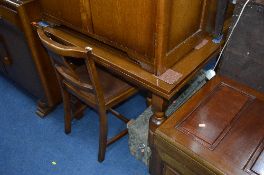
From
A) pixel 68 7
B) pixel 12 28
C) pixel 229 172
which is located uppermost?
pixel 68 7

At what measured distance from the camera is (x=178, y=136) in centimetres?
119

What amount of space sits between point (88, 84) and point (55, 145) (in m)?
0.70

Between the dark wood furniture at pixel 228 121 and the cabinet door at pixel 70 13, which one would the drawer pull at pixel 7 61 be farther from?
the dark wood furniture at pixel 228 121

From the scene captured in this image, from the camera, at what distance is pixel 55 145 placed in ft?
6.50

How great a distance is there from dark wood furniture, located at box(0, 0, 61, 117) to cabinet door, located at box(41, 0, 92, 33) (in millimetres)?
118

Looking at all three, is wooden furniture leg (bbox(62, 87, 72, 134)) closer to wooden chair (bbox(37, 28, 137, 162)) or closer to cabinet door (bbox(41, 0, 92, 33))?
wooden chair (bbox(37, 28, 137, 162))

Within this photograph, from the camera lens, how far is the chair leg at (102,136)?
1.64 m

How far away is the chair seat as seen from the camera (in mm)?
1630

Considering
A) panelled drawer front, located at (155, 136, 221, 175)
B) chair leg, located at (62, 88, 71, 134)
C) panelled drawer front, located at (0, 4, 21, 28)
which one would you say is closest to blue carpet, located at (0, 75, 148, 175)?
chair leg, located at (62, 88, 71, 134)

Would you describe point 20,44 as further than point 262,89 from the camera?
Yes

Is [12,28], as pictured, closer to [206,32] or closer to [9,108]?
[9,108]

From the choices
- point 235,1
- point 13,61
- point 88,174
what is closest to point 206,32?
point 235,1

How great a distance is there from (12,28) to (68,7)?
55 cm

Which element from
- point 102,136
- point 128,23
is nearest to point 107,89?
point 102,136
